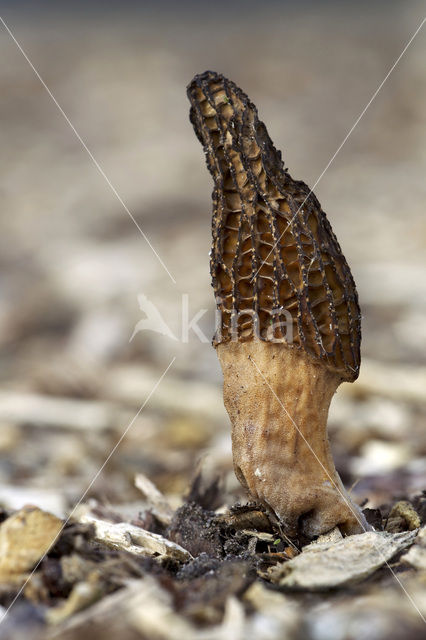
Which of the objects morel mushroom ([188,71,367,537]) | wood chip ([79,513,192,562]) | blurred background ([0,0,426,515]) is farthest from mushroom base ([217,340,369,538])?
blurred background ([0,0,426,515])

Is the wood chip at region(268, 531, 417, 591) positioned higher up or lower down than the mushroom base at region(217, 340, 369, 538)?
lower down

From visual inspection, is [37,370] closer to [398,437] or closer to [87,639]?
[398,437]

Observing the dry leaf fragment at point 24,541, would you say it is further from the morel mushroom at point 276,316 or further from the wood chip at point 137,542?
the morel mushroom at point 276,316

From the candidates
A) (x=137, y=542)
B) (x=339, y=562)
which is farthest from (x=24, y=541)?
(x=339, y=562)

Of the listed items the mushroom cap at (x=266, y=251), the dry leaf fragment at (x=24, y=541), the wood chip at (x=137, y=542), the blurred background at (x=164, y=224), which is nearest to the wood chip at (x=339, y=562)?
the wood chip at (x=137, y=542)

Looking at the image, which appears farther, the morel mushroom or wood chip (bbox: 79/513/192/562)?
the morel mushroom

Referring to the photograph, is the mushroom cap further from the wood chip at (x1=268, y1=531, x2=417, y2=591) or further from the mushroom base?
the wood chip at (x1=268, y1=531, x2=417, y2=591)

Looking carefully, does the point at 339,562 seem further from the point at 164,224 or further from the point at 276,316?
the point at 164,224
